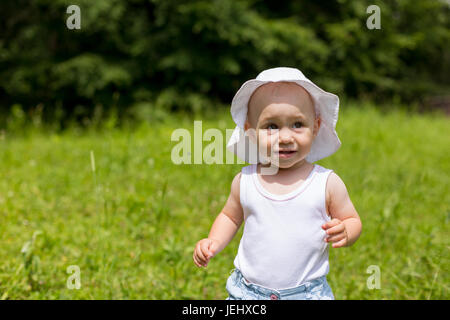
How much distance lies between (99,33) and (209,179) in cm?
591

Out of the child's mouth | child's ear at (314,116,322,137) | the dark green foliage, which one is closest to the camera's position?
the child's mouth

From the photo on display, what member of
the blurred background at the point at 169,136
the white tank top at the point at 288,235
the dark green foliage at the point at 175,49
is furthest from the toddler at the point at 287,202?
the dark green foliage at the point at 175,49

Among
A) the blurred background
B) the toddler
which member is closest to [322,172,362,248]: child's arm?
the toddler

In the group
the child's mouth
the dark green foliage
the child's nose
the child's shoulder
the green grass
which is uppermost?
the dark green foliage

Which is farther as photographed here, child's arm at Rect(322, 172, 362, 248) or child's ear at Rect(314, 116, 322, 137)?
child's ear at Rect(314, 116, 322, 137)

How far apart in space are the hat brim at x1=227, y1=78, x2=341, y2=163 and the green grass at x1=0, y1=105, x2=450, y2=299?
41.3 inches

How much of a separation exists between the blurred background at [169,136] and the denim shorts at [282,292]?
929 mm

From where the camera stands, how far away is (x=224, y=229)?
1783 millimetres

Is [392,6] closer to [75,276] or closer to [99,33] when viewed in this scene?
[99,33]

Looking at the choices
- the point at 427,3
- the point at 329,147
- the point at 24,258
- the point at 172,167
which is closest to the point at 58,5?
the point at 172,167

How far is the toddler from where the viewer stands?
160cm

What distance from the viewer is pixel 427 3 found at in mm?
10922

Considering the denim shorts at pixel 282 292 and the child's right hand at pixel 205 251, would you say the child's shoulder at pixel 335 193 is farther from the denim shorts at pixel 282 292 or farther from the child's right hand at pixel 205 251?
the child's right hand at pixel 205 251

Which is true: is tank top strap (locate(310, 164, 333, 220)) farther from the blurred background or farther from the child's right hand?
the blurred background
